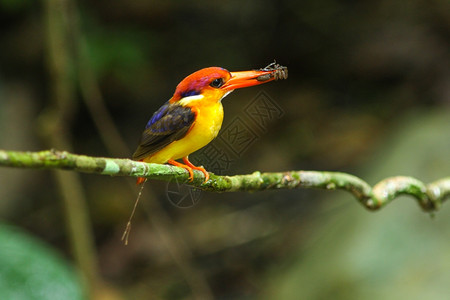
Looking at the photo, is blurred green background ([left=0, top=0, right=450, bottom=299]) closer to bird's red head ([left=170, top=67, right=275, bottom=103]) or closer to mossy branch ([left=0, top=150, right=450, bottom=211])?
mossy branch ([left=0, top=150, right=450, bottom=211])

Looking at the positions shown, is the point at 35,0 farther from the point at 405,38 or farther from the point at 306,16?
the point at 405,38

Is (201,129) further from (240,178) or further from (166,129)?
(240,178)

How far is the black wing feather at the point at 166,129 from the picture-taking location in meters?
1.40

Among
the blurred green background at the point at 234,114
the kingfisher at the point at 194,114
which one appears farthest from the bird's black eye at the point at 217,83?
the blurred green background at the point at 234,114

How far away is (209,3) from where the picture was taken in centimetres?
583

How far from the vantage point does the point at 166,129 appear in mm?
1415

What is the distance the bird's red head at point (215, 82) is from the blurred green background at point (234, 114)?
265cm

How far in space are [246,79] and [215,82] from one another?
78 mm

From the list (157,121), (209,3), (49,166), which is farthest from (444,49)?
(49,166)

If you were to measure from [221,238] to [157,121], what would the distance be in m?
4.07

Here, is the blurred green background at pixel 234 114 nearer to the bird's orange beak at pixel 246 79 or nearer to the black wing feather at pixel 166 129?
the black wing feather at pixel 166 129

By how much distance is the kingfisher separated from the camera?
4.40 ft

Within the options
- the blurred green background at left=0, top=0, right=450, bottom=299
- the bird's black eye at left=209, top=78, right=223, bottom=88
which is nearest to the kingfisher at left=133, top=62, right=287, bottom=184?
the bird's black eye at left=209, top=78, right=223, bottom=88

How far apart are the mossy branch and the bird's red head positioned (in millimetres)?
201
